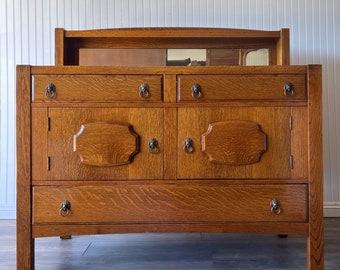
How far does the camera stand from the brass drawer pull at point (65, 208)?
39.4 inches

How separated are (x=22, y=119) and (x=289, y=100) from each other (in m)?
0.88

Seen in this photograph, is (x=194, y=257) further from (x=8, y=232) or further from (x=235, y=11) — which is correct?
(x=235, y=11)

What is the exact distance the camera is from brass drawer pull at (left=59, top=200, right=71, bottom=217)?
39.4 inches

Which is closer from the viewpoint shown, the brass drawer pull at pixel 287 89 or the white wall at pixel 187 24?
the brass drawer pull at pixel 287 89

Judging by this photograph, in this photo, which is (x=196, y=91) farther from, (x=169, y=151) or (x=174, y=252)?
(x=174, y=252)

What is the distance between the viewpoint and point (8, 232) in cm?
147

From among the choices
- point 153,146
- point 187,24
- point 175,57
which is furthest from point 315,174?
point 187,24

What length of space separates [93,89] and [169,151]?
0.32 meters

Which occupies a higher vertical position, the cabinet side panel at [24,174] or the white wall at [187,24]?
the white wall at [187,24]

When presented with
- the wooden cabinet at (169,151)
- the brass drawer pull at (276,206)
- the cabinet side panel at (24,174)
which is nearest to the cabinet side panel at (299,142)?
the wooden cabinet at (169,151)

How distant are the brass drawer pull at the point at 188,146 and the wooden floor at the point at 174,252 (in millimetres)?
421

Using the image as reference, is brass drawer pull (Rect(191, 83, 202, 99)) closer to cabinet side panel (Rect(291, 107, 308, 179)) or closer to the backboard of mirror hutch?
cabinet side panel (Rect(291, 107, 308, 179))

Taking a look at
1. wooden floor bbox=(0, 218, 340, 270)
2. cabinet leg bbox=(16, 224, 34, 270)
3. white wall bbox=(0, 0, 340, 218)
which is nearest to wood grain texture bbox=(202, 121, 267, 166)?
wooden floor bbox=(0, 218, 340, 270)

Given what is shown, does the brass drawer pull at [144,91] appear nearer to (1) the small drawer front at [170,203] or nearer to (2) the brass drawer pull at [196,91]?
(2) the brass drawer pull at [196,91]
